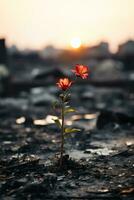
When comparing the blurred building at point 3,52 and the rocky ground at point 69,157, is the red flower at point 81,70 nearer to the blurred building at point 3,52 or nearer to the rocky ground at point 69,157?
the rocky ground at point 69,157

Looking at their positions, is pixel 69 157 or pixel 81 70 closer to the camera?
pixel 81 70

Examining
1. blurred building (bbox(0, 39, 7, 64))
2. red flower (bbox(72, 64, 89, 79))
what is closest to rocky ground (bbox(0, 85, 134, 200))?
red flower (bbox(72, 64, 89, 79))

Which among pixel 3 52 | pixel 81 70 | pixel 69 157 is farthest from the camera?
pixel 3 52

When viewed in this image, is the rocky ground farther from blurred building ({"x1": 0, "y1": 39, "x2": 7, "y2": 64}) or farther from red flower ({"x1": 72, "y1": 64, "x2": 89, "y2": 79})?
blurred building ({"x1": 0, "y1": 39, "x2": 7, "y2": 64})

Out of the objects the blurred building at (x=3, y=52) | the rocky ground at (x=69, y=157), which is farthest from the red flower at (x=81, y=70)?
the blurred building at (x=3, y=52)

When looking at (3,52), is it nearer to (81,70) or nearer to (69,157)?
(69,157)

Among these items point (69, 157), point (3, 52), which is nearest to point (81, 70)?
point (69, 157)

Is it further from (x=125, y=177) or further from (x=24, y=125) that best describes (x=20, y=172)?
(x=24, y=125)

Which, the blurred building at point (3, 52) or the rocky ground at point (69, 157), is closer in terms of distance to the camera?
the rocky ground at point (69, 157)

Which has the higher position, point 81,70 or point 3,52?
point 3,52
